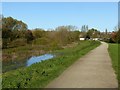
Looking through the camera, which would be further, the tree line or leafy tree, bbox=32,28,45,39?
leafy tree, bbox=32,28,45,39

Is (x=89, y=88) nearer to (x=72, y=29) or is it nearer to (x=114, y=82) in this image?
(x=114, y=82)

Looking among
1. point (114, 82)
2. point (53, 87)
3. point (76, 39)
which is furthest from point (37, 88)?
point (76, 39)

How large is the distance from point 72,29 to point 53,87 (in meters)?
90.2

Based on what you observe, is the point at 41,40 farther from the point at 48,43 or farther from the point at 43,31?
the point at 43,31

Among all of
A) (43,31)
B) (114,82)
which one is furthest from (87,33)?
(114,82)

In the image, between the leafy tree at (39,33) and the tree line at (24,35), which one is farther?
the leafy tree at (39,33)

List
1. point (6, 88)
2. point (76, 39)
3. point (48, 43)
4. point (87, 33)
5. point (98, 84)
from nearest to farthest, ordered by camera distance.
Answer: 1. point (6, 88)
2. point (98, 84)
3. point (48, 43)
4. point (76, 39)
5. point (87, 33)

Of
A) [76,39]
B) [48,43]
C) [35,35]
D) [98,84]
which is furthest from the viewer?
[76,39]

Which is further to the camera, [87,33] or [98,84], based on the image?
[87,33]

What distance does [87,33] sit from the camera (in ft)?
427

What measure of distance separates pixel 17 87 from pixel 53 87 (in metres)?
1.32

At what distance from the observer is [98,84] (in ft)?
36.7

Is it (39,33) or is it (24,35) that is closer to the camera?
(24,35)

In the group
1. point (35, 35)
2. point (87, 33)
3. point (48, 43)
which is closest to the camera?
point (48, 43)
